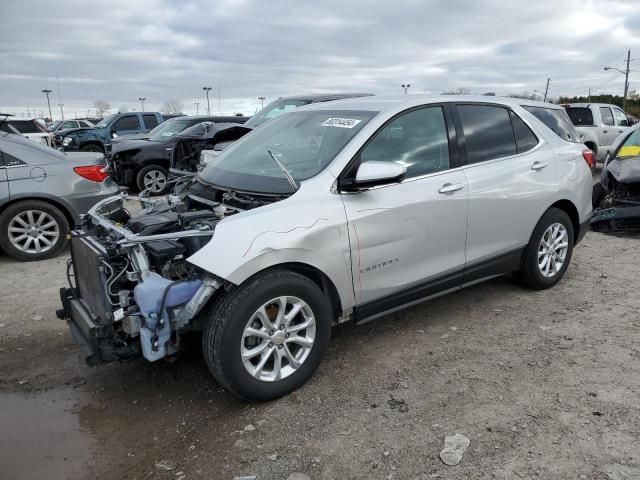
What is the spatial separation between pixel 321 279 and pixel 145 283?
105cm

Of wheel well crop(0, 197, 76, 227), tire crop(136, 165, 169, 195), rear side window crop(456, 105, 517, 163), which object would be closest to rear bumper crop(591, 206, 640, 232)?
rear side window crop(456, 105, 517, 163)

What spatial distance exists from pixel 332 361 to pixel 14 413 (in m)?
2.02

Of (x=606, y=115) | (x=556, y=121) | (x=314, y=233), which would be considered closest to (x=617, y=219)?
(x=556, y=121)

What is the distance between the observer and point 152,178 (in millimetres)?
10938

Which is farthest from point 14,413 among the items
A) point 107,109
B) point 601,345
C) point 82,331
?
point 107,109

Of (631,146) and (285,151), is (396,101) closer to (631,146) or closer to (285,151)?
(285,151)

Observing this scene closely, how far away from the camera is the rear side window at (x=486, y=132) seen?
161 inches

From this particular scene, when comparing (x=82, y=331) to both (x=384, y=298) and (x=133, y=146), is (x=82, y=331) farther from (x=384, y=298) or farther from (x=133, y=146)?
(x=133, y=146)

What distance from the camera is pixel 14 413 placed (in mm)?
3217

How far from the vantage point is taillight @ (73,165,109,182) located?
654cm

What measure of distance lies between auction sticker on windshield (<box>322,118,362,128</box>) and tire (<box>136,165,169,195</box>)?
7457mm

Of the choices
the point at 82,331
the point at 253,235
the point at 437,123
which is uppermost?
the point at 437,123

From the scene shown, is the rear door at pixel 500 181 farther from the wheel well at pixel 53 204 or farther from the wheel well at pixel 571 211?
the wheel well at pixel 53 204

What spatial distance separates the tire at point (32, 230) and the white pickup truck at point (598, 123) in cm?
1232
